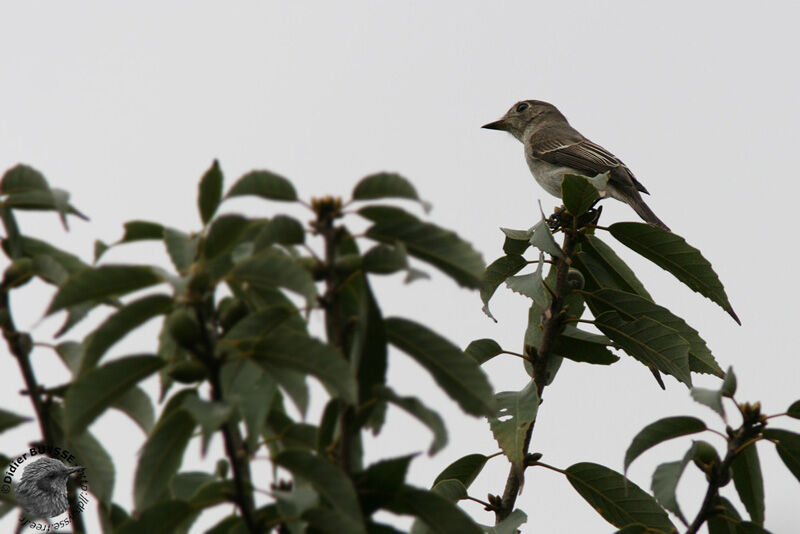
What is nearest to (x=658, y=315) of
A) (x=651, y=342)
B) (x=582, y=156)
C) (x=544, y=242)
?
(x=651, y=342)

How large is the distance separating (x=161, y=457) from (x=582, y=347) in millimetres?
2463

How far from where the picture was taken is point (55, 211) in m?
2.50

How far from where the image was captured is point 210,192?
2139 mm

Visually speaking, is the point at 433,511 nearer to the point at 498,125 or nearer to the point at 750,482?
the point at 750,482

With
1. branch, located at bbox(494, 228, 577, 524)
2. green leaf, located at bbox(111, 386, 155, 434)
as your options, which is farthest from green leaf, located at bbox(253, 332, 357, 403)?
branch, located at bbox(494, 228, 577, 524)

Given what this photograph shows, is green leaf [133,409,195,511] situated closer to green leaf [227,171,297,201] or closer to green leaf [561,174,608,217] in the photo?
green leaf [227,171,297,201]

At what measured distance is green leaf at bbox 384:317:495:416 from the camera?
2.09 metres

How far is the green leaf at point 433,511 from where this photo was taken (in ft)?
6.73

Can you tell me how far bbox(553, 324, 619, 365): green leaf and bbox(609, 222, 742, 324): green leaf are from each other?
1.54ft

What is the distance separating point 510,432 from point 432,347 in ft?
5.00

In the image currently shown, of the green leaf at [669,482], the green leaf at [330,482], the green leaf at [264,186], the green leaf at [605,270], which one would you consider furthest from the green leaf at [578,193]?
the green leaf at [330,482]

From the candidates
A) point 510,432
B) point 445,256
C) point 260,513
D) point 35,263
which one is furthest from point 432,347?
point 510,432

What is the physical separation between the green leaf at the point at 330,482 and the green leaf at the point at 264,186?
0.57 m

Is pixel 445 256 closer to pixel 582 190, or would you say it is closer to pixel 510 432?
pixel 510 432
